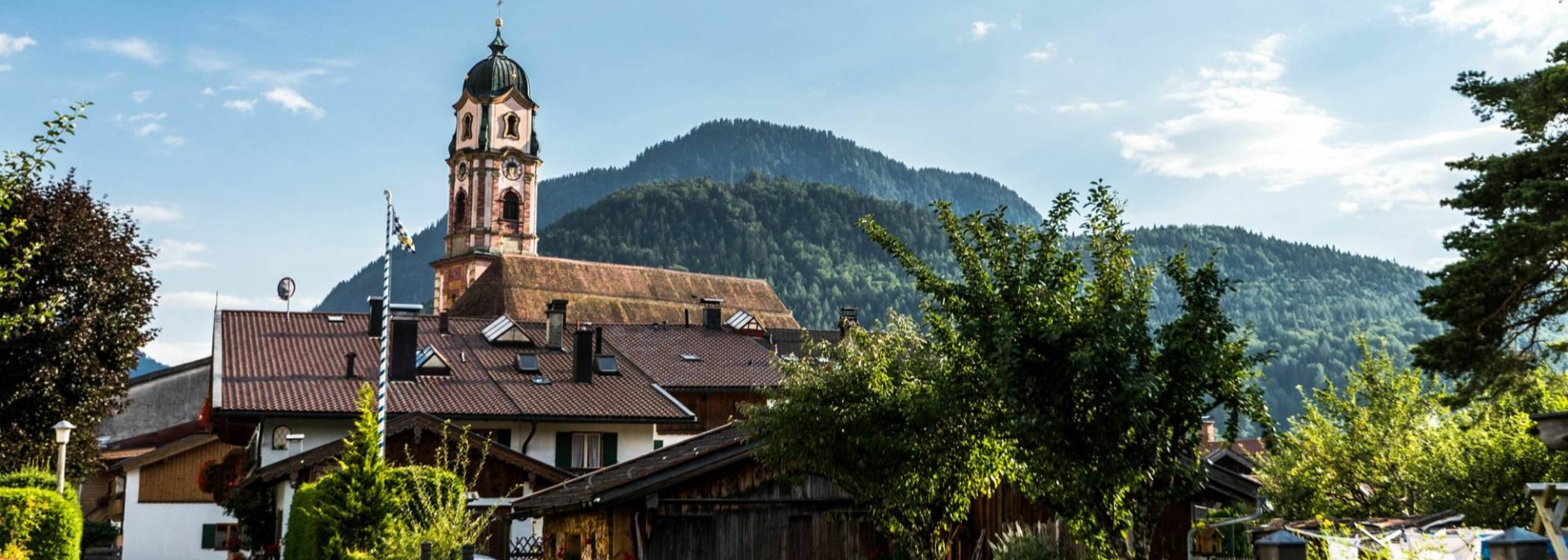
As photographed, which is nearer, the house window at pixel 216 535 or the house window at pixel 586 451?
the house window at pixel 586 451

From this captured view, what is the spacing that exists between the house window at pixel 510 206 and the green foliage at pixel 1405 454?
8016cm

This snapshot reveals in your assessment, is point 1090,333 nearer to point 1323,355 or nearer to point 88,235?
point 88,235

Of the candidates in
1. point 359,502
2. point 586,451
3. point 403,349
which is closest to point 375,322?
point 403,349

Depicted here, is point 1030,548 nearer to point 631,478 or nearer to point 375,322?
point 631,478

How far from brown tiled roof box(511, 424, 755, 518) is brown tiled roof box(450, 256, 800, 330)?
60132 millimetres

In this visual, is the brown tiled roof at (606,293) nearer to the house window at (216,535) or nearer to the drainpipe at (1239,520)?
the house window at (216,535)

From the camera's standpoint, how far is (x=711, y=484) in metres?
25.5

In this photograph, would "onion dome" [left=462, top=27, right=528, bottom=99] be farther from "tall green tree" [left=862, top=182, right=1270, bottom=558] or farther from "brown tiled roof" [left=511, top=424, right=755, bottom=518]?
"tall green tree" [left=862, top=182, right=1270, bottom=558]

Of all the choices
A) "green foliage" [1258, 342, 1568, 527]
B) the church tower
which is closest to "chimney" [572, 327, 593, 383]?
"green foliage" [1258, 342, 1568, 527]

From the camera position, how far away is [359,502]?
20.1 meters

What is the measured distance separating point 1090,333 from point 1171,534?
11.2 metres

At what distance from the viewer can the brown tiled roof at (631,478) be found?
24.0 metres

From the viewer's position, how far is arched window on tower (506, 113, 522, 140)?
107 m

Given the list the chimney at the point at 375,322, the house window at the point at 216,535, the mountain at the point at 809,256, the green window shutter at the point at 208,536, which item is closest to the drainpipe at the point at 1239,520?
the chimney at the point at 375,322
